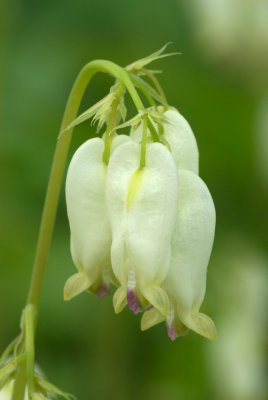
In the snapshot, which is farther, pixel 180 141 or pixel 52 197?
pixel 52 197

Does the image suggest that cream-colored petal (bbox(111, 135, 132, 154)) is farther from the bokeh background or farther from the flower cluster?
the bokeh background

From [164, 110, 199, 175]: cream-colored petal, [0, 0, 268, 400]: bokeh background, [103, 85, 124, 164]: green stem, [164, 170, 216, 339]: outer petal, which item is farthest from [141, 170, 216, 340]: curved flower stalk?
[0, 0, 268, 400]: bokeh background

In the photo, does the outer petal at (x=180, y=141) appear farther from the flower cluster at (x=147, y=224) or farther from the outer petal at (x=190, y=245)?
the outer petal at (x=190, y=245)

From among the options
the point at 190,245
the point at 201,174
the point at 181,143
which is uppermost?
the point at 181,143

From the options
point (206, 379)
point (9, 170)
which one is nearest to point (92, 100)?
point (9, 170)

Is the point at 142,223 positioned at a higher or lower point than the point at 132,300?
higher

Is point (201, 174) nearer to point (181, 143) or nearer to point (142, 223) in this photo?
point (181, 143)

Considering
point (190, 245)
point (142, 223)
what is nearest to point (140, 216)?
point (142, 223)
